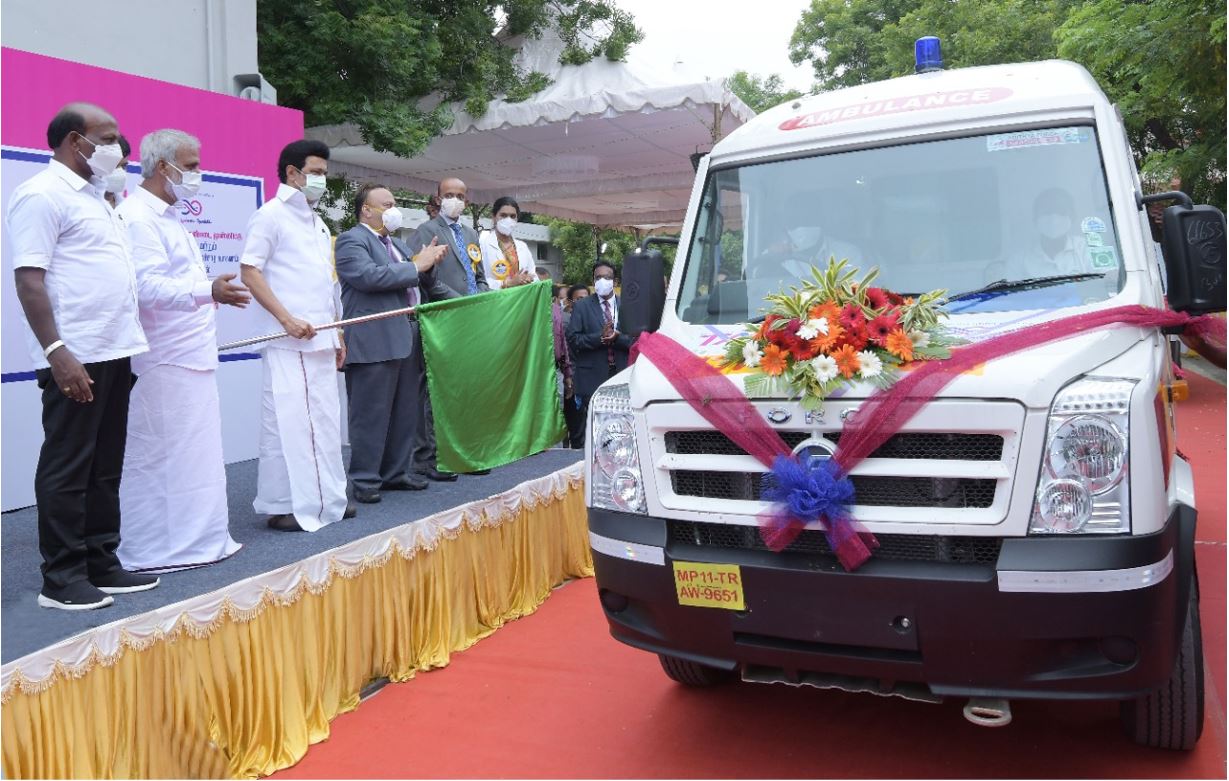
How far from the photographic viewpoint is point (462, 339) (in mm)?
5539

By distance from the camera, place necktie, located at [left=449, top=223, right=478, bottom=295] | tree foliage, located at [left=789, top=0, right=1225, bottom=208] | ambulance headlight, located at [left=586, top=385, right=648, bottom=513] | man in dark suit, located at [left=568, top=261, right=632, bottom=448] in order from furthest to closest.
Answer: tree foliage, located at [left=789, top=0, right=1225, bottom=208], man in dark suit, located at [left=568, top=261, right=632, bottom=448], necktie, located at [left=449, top=223, right=478, bottom=295], ambulance headlight, located at [left=586, top=385, right=648, bottom=513]

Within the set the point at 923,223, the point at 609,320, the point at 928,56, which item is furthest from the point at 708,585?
the point at 609,320

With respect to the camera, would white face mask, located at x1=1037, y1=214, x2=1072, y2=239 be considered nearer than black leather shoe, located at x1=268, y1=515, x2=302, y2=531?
Yes

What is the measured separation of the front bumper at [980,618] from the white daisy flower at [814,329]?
0.71 meters

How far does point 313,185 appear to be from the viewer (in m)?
5.04

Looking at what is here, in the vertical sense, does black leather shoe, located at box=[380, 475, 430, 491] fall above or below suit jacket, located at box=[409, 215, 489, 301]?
below

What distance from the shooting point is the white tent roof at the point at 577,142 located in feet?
34.3

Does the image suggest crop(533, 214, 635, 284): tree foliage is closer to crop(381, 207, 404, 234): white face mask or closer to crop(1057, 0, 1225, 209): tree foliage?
crop(1057, 0, 1225, 209): tree foliage

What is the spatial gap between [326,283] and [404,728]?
234 centimetres

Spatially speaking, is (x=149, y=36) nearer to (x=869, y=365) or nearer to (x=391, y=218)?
(x=391, y=218)

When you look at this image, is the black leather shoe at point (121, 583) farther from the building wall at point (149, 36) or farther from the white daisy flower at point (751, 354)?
the building wall at point (149, 36)

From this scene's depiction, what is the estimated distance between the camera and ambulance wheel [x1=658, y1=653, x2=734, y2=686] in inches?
162

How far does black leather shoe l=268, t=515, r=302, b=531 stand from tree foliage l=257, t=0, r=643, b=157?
690 centimetres

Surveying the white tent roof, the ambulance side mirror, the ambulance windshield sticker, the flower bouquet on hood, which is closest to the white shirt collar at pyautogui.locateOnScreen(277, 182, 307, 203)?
the flower bouquet on hood
